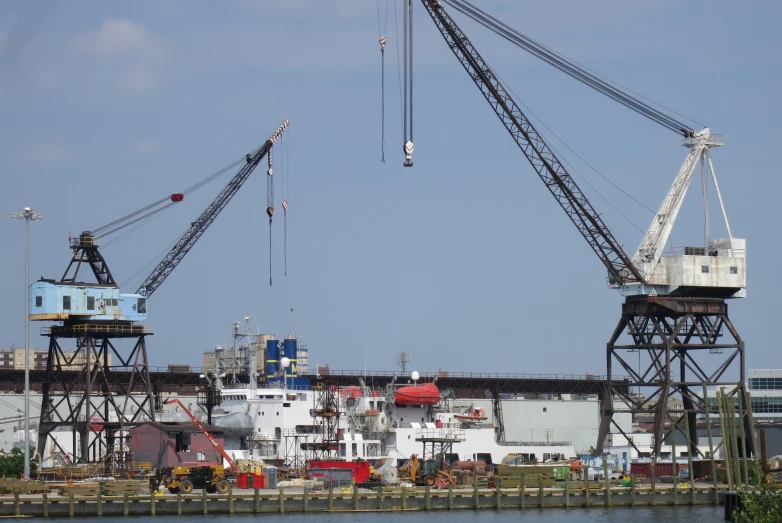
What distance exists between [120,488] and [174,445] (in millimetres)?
18940

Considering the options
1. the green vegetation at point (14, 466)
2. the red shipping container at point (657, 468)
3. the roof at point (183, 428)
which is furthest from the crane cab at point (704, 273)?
the green vegetation at point (14, 466)

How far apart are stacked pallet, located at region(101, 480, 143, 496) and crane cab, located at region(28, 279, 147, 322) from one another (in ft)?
78.4

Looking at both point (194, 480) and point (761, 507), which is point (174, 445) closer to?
point (194, 480)

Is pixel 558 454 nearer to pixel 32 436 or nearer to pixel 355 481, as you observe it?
pixel 355 481

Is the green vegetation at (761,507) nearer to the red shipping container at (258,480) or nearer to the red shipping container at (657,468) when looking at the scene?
the red shipping container at (258,480)

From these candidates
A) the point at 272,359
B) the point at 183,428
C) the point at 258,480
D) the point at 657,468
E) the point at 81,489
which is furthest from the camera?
the point at 272,359

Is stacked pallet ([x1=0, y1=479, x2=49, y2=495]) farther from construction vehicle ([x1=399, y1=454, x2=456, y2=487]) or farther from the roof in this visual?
construction vehicle ([x1=399, y1=454, x2=456, y2=487])

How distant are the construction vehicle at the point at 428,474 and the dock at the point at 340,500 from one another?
338 centimetres

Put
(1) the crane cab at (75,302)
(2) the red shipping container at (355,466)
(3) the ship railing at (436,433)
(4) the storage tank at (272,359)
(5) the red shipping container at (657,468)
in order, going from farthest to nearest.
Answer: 1. (4) the storage tank at (272,359)
2. (1) the crane cab at (75,302)
3. (3) the ship railing at (436,433)
4. (5) the red shipping container at (657,468)
5. (2) the red shipping container at (355,466)

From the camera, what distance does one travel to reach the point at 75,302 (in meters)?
96.3

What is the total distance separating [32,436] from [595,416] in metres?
57.3

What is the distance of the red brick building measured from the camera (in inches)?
3595

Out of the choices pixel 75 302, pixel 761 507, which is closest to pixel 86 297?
pixel 75 302

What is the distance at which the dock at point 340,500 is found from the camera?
68.2 meters
